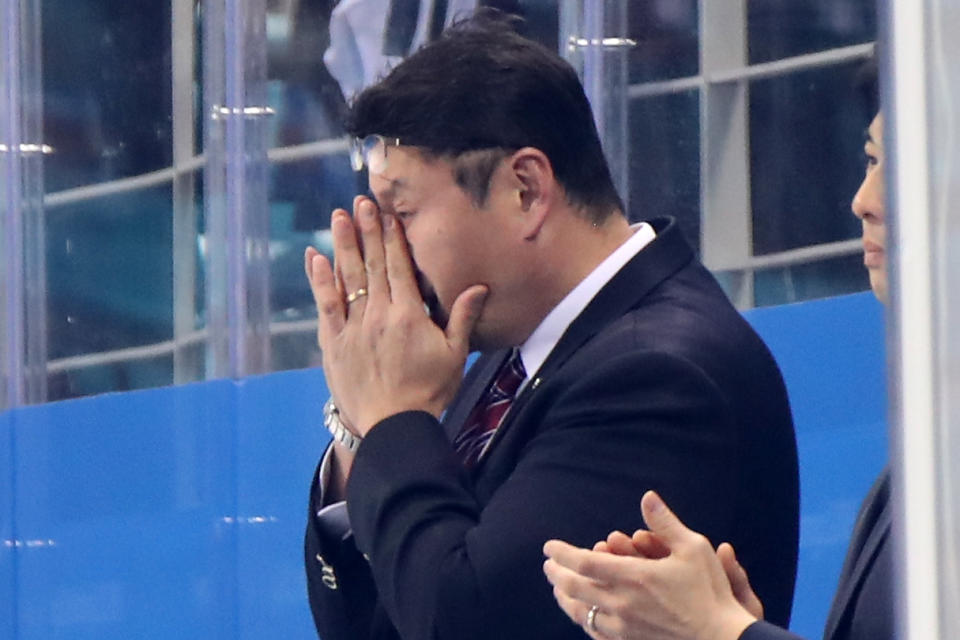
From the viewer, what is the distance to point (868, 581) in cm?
135

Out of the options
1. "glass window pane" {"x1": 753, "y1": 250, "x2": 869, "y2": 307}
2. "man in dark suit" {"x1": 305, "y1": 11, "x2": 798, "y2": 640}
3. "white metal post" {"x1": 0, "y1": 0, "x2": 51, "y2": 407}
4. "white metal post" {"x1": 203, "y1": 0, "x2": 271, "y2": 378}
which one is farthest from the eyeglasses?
"white metal post" {"x1": 0, "y1": 0, "x2": 51, "y2": 407}

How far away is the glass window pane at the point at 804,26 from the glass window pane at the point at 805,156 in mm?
37

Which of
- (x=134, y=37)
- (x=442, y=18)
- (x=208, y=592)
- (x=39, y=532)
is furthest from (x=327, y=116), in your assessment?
(x=39, y=532)

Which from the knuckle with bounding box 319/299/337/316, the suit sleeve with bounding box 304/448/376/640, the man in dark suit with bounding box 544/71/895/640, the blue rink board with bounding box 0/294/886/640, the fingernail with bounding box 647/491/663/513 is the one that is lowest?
the blue rink board with bounding box 0/294/886/640

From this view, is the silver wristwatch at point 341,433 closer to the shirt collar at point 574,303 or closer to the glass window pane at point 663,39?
the shirt collar at point 574,303

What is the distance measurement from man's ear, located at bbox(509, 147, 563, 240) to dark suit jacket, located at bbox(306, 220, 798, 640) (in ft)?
0.30

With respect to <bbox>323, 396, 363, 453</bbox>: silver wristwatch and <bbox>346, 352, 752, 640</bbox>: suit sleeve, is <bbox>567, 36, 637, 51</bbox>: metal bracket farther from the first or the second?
<bbox>346, 352, 752, 640</bbox>: suit sleeve

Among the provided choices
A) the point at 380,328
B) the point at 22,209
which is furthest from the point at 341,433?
the point at 22,209

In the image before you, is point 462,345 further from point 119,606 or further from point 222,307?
point 119,606

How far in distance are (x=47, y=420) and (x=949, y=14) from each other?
329cm

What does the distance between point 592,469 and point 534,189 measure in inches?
11.9

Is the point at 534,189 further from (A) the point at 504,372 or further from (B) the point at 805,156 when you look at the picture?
(B) the point at 805,156

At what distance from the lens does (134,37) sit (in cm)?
373

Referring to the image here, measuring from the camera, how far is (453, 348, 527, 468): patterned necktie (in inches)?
61.5
